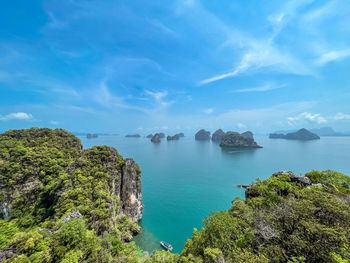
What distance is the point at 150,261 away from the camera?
12.5 m

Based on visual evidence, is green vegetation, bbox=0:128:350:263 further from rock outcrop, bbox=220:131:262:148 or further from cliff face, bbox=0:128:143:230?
rock outcrop, bbox=220:131:262:148

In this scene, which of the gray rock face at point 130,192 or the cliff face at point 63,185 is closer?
the cliff face at point 63,185

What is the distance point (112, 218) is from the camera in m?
20.4

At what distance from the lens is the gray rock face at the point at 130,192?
29141 millimetres

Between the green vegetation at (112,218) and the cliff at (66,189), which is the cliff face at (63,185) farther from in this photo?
the green vegetation at (112,218)

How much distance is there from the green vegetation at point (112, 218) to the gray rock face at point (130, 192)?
233cm

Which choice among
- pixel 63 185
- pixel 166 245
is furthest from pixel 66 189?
pixel 166 245

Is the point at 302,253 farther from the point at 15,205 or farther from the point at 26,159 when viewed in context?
the point at 26,159

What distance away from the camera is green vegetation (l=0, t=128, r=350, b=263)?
30.3 feet

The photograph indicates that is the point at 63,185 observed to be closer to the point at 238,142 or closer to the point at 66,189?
the point at 66,189

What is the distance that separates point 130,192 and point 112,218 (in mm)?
8957

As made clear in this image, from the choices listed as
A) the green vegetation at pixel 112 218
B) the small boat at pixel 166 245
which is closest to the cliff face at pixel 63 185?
the green vegetation at pixel 112 218

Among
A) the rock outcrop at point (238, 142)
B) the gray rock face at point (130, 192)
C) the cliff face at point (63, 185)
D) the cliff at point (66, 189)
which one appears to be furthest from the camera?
the rock outcrop at point (238, 142)

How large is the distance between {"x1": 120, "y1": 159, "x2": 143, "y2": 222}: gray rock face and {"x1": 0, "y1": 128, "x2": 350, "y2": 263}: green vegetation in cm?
233
